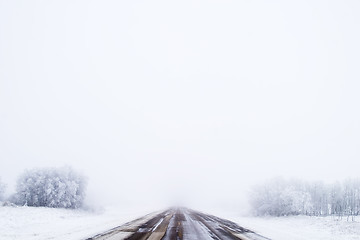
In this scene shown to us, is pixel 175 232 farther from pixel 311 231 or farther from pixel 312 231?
pixel 312 231

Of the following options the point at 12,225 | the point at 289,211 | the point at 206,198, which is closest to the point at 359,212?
the point at 289,211

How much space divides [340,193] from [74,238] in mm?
54797

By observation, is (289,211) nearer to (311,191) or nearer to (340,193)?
(311,191)

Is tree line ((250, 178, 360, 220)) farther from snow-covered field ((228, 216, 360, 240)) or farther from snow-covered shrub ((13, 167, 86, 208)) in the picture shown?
snow-covered shrub ((13, 167, 86, 208))

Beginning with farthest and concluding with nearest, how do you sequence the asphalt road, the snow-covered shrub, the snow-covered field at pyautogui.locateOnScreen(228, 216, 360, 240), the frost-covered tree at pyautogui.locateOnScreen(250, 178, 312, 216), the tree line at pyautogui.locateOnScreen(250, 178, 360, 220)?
the tree line at pyautogui.locateOnScreen(250, 178, 360, 220)
the frost-covered tree at pyautogui.locateOnScreen(250, 178, 312, 216)
the snow-covered shrub
the snow-covered field at pyautogui.locateOnScreen(228, 216, 360, 240)
the asphalt road

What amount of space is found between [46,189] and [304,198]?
38.4 metres

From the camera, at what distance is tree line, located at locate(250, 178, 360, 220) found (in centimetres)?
3959

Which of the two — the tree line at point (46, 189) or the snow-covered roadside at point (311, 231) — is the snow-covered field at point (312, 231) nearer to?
the snow-covered roadside at point (311, 231)

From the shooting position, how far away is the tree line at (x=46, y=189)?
118 feet

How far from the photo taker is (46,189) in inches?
1415

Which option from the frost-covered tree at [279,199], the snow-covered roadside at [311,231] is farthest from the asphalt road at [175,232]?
the frost-covered tree at [279,199]

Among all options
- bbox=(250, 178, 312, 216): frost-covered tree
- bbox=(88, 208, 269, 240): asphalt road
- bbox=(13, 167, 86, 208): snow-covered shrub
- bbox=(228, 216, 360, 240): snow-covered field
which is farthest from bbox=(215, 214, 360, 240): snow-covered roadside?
bbox=(13, 167, 86, 208): snow-covered shrub

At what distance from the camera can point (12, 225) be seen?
57.2ft

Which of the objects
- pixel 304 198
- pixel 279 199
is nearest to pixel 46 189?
pixel 279 199
